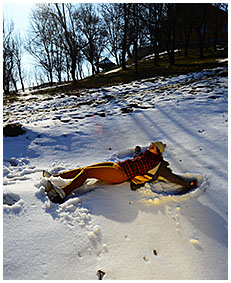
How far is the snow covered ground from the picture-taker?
1.56 metres

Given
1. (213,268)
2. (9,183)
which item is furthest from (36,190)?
(213,268)

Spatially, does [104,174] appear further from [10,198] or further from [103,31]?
[103,31]

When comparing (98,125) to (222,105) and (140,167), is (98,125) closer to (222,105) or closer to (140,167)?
(140,167)

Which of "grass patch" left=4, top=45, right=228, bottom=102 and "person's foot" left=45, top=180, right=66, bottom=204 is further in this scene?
"grass patch" left=4, top=45, right=228, bottom=102

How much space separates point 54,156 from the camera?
3850 mm

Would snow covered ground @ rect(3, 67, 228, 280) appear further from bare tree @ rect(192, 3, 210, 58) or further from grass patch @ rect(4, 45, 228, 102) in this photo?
bare tree @ rect(192, 3, 210, 58)

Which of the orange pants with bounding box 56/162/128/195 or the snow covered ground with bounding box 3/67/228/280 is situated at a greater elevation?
the orange pants with bounding box 56/162/128/195

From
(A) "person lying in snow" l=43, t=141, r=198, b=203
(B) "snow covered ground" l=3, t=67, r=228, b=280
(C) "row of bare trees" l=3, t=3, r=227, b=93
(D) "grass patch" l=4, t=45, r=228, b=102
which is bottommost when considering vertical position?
(B) "snow covered ground" l=3, t=67, r=228, b=280

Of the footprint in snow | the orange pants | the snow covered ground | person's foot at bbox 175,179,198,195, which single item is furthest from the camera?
person's foot at bbox 175,179,198,195

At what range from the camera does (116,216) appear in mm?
2094

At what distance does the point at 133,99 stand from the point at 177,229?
5924mm

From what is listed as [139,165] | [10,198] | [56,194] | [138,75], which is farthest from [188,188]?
[138,75]

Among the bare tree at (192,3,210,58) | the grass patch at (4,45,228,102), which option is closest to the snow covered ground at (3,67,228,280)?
the grass patch at (4,45,228,102)

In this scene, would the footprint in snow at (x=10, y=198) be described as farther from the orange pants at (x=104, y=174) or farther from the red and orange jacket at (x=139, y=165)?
the red and orange jacket at (x=139, y=165)
